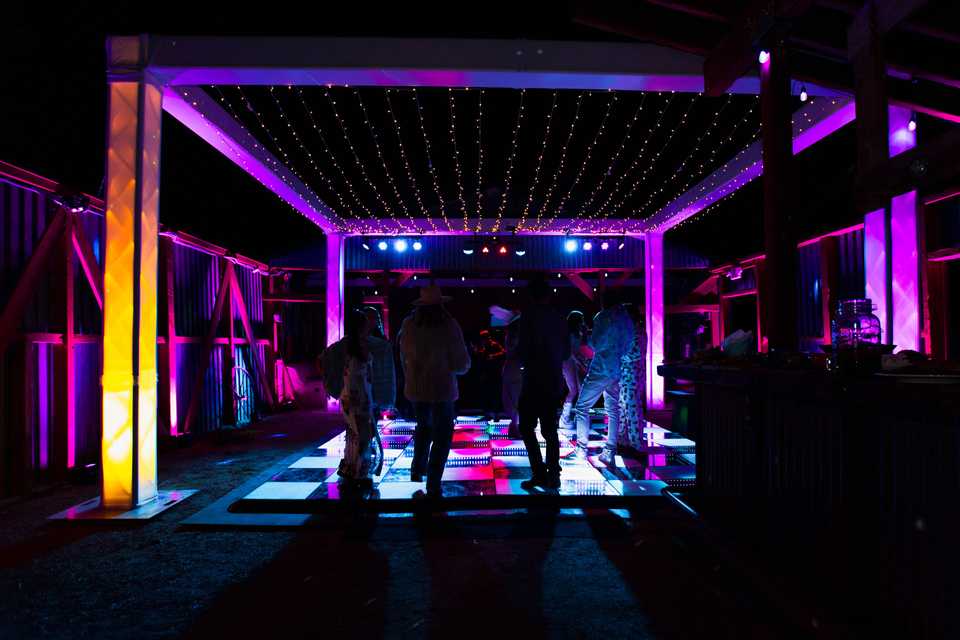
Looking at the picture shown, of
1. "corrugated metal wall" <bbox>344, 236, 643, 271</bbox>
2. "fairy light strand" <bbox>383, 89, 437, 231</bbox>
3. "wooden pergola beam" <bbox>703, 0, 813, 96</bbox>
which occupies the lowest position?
"corrugated metal wall" <bbox>344, 236, 643, 271</bbox>

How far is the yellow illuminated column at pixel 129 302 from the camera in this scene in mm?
4457

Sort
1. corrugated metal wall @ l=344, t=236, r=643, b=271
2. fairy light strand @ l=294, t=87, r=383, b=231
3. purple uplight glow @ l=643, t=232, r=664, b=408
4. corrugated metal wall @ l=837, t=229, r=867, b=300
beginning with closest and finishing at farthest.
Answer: fairy light strand @ l=294, t=87, r=383, b=231
corrugated metal wall @ l=837, t=229, r=867, b=300
purple uplight glow @ l=643, t=232, r=664, b=408
corrugated metal wall @ l=344, t=236, r=643, b=271

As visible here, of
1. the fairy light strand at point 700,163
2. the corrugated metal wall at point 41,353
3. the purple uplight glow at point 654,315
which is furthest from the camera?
the purple uplight glow at point 654,315

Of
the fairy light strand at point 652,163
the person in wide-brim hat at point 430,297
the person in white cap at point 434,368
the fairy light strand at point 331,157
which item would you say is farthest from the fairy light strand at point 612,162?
the fairy light strand at point 331,157

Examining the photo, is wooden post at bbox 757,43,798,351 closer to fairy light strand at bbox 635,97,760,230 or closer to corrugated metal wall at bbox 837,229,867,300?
fairy light strand at bbox 635,97,760,230

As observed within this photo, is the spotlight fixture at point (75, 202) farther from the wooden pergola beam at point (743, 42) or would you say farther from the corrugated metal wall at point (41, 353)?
the wooden pergola beam at point (743, 42)

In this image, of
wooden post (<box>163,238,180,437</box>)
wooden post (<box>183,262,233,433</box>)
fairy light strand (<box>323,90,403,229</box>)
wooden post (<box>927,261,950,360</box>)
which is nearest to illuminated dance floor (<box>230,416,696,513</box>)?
wooden post (<box>163,238,180,437</box>)

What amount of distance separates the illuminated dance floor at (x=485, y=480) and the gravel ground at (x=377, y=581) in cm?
34

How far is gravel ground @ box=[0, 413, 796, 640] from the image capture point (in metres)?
2.54

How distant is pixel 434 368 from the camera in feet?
15.1

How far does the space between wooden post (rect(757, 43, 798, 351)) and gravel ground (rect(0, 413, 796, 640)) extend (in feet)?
5.74

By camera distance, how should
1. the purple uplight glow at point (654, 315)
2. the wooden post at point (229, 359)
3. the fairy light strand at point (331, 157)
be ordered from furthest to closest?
the purple uplight glow at point (654, 315) → the wooden post at point (229, 359) → the fairy light strand at point (331, 157)

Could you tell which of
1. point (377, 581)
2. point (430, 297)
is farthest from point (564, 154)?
point (377, 581)

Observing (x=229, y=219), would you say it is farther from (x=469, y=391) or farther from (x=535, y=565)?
(x=535, y=565)
